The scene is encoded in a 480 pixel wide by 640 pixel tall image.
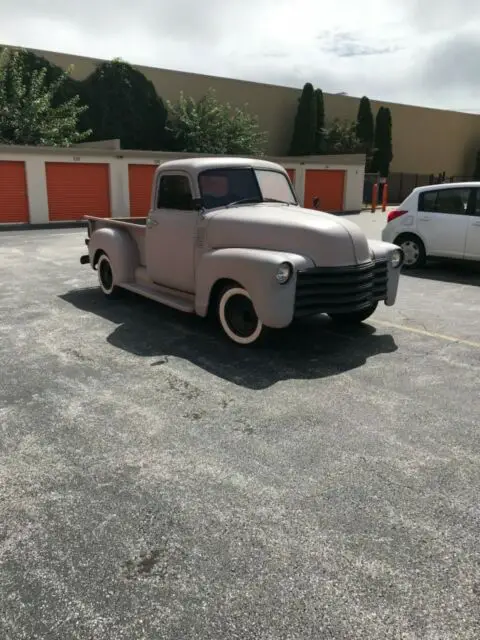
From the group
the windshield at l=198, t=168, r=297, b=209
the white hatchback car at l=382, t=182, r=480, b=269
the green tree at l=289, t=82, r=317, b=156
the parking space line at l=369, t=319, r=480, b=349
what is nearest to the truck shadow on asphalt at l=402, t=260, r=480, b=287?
the white hatchback car at l=382, t=182, r=480, b=269

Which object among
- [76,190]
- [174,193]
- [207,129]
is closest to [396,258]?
[174,193]

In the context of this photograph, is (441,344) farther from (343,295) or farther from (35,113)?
(35,113)

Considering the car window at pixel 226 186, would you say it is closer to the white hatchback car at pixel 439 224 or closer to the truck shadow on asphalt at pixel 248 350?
the truck shadow on asphalt at pixel 248 350

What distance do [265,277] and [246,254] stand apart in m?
0.41

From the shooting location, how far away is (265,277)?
508cm

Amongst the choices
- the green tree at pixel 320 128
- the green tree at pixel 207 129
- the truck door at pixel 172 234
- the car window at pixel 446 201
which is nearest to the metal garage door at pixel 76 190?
the green tree at pixel 207 129

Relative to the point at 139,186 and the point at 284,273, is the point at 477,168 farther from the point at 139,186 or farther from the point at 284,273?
the point at 284,273

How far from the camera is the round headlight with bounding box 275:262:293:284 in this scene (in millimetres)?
5039

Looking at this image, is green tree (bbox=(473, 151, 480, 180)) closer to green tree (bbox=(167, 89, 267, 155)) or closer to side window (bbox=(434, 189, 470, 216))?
green tree (bbox=(167, 89, 267, 155))

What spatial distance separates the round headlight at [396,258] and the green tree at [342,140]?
35.1 meters

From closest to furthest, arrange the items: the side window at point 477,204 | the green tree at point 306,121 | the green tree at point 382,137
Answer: the side window at point 477,204 → the green tree at point 306,121 → the green tree at point 382,137

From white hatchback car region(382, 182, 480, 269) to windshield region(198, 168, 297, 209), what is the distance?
4.72m

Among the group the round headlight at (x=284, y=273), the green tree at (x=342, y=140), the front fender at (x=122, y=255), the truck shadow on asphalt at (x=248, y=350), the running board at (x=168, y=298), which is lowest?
the truck shadow on asphalt at (x=248, y=350)

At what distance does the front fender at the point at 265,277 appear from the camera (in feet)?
16.6
